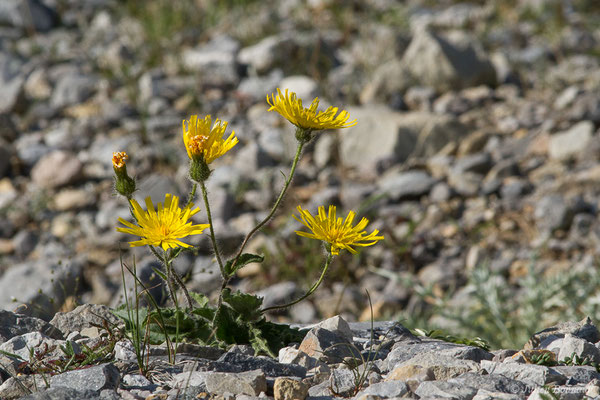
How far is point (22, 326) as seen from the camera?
7.65 feet

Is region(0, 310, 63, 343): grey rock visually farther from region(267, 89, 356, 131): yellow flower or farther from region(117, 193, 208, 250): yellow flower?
region(267, 89, 356, 131): yellow flower

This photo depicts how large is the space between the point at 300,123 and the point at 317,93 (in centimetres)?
412

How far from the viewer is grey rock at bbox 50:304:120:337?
240 cm

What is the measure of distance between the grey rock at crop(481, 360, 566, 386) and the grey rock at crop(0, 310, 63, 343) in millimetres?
1384

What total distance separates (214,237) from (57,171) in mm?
4046

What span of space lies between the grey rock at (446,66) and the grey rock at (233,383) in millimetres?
4919

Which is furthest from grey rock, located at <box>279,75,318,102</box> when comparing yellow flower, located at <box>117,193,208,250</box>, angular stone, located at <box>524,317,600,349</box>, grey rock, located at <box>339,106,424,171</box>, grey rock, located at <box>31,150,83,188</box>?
yellow flower, located at <box>117,193,208,250</box>

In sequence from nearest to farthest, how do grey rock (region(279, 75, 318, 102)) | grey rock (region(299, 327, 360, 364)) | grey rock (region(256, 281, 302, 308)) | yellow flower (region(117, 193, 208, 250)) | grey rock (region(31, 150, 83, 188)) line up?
1. yellow flower (region(117, 193, 208, 250))
2. grey rock (region(299, 327, 360, 364))
3. grey rock (region(256, 281, 302, 308))
4. grey rock (region(31, 150, 83, 188))
5. grey rock (region(279, 75, 318, 102))

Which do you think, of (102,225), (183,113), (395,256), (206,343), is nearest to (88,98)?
(183,113)

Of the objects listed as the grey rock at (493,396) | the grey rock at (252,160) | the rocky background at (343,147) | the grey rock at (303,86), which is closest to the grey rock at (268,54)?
the rocky background at (343,147)

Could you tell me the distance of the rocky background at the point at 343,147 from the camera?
170 inches

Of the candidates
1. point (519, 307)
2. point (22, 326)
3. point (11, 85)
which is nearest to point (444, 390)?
point (22, 326)

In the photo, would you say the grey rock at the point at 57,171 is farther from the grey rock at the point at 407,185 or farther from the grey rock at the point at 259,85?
the grey rock at the point at 407,185

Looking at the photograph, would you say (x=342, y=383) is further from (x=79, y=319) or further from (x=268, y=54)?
(x=268, y=54)
